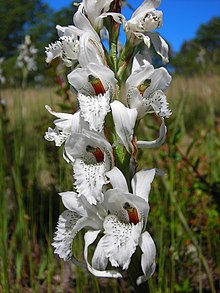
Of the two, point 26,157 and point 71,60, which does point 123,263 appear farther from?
point 26,157

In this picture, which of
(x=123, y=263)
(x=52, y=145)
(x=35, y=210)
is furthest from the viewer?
(x=35, y=210)

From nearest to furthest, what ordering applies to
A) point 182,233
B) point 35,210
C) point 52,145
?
point 182,233 < point 52,145 < point 35,210

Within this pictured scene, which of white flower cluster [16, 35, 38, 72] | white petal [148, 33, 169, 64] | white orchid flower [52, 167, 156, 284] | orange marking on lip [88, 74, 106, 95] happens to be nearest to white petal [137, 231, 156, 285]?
white orchid flower [52, 167, 156, 284]

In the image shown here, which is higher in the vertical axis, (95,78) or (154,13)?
(154,13)

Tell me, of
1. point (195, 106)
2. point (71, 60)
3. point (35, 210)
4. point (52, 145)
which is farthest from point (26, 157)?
point (195, 106)

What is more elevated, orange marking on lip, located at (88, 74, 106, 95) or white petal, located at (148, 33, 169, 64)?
white petal, located at (148, 33, 169, 64)

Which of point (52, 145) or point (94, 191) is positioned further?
point (52, 145)

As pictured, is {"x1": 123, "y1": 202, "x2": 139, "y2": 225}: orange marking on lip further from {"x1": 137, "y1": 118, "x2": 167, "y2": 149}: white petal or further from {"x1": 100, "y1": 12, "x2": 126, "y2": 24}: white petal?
{"x1": 100, "y1": 12, "x2": 126, "y2": 24}: white petal
